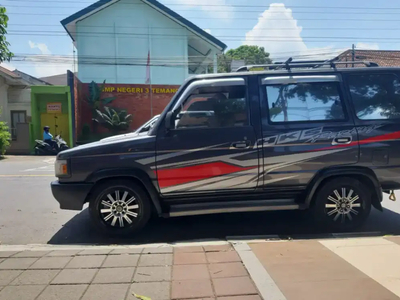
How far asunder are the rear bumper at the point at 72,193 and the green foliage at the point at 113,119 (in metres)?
17.0

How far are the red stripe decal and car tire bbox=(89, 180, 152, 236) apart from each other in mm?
369

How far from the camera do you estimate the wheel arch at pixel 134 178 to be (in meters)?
4.90

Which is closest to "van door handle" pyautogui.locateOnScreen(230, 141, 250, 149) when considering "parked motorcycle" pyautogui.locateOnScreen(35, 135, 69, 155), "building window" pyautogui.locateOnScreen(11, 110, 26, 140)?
"parked motorcycle" pyautogui.locateOnScreen(35, 135, 69, 155)

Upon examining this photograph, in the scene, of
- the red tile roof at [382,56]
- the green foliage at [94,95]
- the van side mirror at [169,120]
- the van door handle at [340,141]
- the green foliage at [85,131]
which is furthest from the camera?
the red tile roof at [382,56]

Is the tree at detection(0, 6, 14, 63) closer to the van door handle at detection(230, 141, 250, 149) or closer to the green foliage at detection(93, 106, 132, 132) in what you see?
the van door handle at detection(230, 141, 250, 149)

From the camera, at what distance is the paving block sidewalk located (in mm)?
3236

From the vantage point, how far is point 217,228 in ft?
18.2

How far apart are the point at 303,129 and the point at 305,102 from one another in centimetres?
41

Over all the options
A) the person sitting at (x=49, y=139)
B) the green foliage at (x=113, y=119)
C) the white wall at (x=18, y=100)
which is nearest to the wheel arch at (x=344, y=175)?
the person sitting at (x=49, y=139)

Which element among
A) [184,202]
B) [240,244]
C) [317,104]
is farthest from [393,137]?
[184,202]

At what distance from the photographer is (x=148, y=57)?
Result: 976 inches

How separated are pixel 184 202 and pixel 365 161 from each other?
8.65 feet

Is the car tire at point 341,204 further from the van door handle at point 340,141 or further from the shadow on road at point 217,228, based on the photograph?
the van door handle at point 340,141

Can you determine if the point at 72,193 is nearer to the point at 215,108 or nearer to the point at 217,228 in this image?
the point at 217,228
